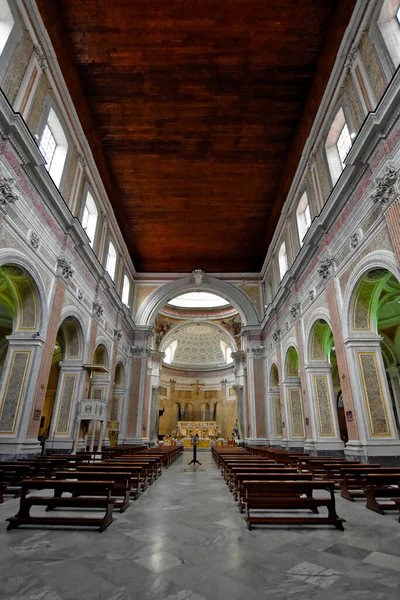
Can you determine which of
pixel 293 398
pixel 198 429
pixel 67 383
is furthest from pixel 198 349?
pixel 67 383

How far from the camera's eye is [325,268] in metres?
10.9

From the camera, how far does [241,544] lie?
12.1 feet

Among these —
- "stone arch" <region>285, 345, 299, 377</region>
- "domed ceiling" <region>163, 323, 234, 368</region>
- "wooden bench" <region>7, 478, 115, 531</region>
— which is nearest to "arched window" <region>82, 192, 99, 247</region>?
"stone arch" <region>285, 345, 299, 377</region>

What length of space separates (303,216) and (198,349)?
2453 centimetres

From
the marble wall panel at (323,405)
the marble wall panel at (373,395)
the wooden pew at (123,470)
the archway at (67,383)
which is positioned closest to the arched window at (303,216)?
the marble wall panel at (323,405)

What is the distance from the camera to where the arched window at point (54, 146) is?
415 inches

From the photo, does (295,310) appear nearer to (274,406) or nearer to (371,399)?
(371,399)

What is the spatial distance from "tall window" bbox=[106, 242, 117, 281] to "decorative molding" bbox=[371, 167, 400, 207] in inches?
487

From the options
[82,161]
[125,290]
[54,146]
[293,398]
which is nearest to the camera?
[54,146]

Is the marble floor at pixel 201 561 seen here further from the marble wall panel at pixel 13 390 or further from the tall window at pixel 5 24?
the tall window at pixel 5 24

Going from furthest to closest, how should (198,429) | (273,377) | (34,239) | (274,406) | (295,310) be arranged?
1. (198,429)
2. (273,377)
3. (274,406)
4. (295,310)
5. (34,239)

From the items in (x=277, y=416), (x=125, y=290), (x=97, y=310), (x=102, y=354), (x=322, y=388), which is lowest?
(x=277, y=416)

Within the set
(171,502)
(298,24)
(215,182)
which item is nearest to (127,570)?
(171,502)

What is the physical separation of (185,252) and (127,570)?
18184 mm
